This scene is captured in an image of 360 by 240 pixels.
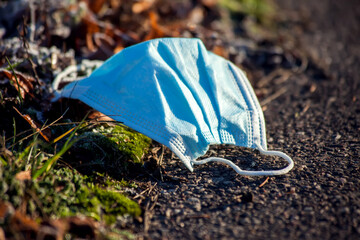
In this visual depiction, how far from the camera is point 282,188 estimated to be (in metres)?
1.66

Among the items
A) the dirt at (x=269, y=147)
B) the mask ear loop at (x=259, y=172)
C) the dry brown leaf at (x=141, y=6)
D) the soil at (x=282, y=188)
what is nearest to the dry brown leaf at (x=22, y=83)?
the dirt at (x=269, y=147)

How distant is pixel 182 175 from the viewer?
71.4 inches

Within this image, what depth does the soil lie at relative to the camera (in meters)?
1.40

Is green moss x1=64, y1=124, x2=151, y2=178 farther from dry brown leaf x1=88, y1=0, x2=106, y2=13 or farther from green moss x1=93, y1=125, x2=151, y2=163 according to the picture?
dry brown leaf x1=88, y1=0, x2=106, y2=13

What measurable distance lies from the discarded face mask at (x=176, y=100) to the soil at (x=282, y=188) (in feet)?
0.30

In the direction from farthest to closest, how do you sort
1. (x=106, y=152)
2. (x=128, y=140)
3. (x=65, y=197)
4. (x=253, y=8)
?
(x=253, y=8) → (x=128, y=140) → (x=106, y=152) → (x=65, y=197)

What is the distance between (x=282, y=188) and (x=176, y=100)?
2.42 ft

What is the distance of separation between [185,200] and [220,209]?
7.0 inches

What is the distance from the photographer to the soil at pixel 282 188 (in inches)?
55.1

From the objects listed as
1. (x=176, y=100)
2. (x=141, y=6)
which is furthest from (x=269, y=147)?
(x=141, y=6)

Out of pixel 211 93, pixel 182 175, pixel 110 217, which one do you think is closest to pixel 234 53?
pixel 211 93

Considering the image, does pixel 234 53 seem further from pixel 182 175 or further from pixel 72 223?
pixel 72 223

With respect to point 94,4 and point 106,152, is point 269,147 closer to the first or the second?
point 106,152

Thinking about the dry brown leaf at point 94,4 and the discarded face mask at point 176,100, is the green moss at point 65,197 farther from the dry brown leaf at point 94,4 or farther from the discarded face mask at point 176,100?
the dry brown leaf at point 94,4
